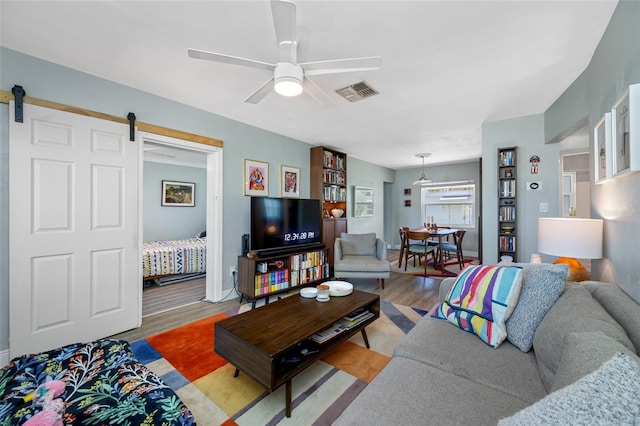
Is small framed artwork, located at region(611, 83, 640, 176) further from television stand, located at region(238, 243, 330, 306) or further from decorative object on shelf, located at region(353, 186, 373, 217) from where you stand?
decorative object on shelf, located at region(353, 186, 373, 217)

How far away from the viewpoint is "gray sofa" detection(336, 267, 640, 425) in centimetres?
55

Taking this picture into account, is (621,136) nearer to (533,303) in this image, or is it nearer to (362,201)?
(533,303)

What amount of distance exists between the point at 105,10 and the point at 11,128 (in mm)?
1264

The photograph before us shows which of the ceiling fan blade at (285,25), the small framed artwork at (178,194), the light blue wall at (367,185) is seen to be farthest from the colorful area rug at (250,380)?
the small framed artwork at (178,194)

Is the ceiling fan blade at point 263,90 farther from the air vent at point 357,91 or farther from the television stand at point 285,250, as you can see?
the television stand at point 285,250

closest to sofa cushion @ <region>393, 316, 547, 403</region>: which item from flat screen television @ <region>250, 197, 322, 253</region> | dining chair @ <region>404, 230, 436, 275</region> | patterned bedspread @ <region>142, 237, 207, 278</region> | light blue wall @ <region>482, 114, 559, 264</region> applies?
flat screen television @ <region>250, 197, 322, 253</region>

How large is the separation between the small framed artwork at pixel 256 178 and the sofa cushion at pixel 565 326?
3.31 metres

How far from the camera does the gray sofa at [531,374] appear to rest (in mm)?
547

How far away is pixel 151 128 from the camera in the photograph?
2711mm

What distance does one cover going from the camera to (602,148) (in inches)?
71.4

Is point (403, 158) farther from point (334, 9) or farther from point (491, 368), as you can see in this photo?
point (491, 368)

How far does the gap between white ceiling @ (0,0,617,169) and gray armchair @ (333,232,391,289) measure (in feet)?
6.70

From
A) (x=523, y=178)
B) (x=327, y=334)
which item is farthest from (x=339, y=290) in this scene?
(x=523, y=178)

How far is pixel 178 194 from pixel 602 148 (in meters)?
6.69
